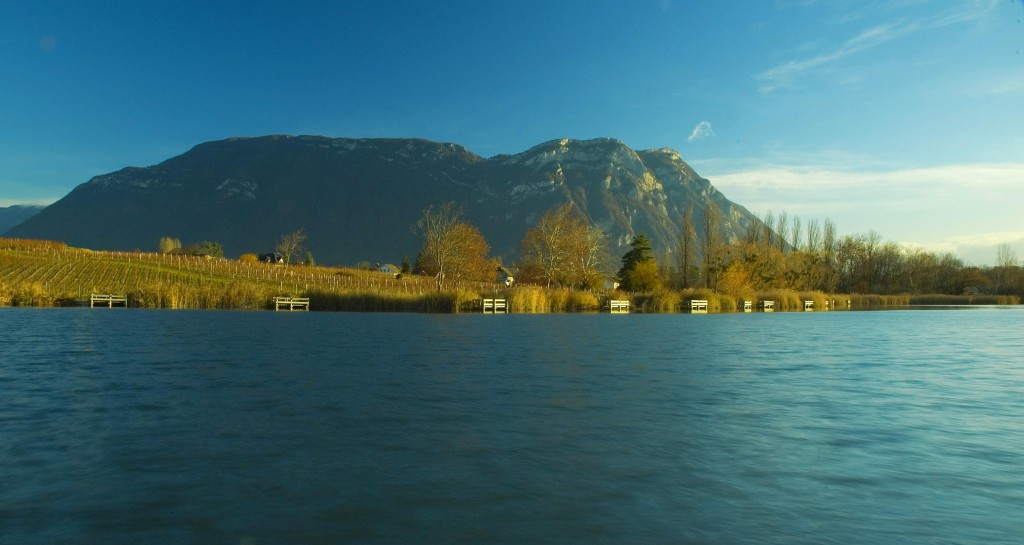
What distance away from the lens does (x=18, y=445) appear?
8516 mm

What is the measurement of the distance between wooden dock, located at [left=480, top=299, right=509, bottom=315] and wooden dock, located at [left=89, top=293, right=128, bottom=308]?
2936 centimetres

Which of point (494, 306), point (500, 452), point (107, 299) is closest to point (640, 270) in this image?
point (494, 306)

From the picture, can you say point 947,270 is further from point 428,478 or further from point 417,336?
point 428,478

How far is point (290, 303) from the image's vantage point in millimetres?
57094

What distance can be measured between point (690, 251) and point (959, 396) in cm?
8627

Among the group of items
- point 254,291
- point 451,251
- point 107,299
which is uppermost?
point 451,251

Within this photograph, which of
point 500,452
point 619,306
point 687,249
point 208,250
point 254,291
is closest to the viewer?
point 500,452

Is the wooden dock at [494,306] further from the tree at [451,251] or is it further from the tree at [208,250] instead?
the tree at [208,250]

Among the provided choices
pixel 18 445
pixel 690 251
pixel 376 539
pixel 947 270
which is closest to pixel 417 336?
pixel 18 445

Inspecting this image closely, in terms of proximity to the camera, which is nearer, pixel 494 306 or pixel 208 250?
pixel 494 306

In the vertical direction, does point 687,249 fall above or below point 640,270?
above

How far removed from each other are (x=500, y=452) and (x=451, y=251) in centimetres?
8717

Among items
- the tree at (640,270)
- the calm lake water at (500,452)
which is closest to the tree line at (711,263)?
the tree at (640,270)

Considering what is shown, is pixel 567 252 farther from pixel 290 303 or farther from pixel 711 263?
pixel 290 303
